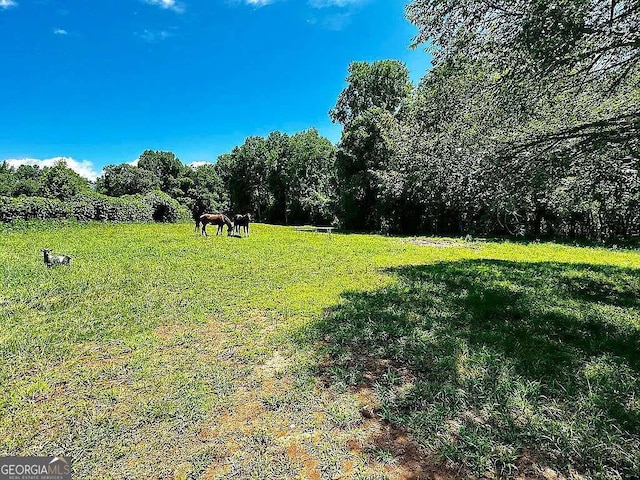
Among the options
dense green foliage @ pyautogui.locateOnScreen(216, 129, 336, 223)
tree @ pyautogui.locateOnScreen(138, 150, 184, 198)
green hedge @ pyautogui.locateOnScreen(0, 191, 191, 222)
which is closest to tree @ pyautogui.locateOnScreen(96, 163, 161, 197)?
tree @ pyautogui.locateOnScreen(138, 150, 184, 198)

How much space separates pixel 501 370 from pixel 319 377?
200 centimetres

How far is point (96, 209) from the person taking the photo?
23.7 m

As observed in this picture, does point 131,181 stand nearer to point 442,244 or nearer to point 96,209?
point 96,209

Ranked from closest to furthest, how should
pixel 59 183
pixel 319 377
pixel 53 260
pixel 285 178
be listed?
1. pixel 319 377
2. pixel 53 260
3. pixel 59 183
4. pixel 285 178

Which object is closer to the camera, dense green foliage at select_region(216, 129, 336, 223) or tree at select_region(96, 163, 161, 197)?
dense green foliage at select_region(216, 129, 336, 223)

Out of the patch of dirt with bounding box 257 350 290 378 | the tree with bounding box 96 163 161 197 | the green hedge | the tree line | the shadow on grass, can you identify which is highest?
the tree with bounding box 96 163 161 197

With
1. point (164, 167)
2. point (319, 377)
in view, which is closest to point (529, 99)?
point (319, 377)

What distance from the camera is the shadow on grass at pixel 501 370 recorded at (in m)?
2.55

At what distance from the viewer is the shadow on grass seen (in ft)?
8.36

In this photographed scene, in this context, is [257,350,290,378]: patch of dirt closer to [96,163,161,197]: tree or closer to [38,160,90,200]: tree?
[38,160,90,200]: tree

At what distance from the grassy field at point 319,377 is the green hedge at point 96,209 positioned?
14.4m

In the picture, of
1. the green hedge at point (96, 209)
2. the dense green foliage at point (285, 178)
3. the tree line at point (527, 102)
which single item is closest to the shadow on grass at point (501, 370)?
the tree line at point (527, 102)

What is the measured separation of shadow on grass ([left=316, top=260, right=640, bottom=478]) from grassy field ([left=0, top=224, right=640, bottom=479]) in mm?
21

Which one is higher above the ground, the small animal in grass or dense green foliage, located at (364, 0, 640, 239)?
dense green foliage, located at (364, 0, 640, 239)
